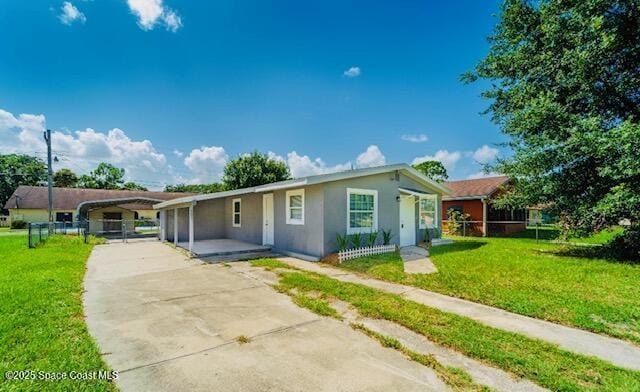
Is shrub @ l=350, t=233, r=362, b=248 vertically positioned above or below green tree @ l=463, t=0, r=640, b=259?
below

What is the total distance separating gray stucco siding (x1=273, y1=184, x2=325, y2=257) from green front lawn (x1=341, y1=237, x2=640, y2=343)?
4.95 feet

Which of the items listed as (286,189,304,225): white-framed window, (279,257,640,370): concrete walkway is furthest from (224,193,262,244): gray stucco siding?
(279,257,640,370): concrete walkway

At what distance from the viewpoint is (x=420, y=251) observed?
1111cm

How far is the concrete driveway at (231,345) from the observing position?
292cm

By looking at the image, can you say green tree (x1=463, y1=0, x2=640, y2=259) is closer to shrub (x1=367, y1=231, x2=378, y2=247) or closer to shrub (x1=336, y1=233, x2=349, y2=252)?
shrub (x1=367, y1=231, x2=378, y2=247)

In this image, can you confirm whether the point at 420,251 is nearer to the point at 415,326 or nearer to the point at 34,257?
the point at 415,326

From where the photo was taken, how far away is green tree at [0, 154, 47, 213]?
43094 mm

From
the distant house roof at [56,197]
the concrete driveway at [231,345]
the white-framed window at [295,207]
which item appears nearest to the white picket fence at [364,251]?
the white-framed window at [295,207]

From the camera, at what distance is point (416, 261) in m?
9.22

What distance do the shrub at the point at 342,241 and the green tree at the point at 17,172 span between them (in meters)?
53.2

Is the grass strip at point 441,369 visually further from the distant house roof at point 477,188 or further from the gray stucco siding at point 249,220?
the distant house roof at point 477,188

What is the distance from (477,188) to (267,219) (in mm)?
14551

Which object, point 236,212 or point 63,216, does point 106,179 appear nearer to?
point 63,216


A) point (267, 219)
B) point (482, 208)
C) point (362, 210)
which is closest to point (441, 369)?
point (362, 210)
